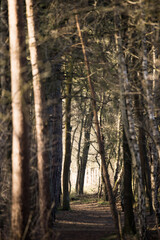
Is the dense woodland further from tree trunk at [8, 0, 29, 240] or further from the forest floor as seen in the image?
the forest floor

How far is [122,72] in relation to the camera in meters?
11.2

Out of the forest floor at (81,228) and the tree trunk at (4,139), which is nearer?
the tree trunk at (4,139)

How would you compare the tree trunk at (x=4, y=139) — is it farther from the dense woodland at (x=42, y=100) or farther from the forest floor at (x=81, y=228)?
the forest floor at (x=81, y=228)

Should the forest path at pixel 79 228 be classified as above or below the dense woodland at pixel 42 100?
below

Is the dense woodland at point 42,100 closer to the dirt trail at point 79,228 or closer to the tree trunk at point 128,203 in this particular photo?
the tree trunk at point 128,203

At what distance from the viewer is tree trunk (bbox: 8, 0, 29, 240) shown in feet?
27.2

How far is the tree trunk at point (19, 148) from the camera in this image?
830 cm

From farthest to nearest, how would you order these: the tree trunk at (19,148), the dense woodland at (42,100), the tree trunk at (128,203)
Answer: the tree trunk at (128,203), the dense woodland at (42,100), the tree trunk at (19,148)

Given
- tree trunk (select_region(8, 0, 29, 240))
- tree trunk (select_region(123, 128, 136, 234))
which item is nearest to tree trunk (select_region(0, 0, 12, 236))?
tree trunk (select_region(8, 0, 29, 240))

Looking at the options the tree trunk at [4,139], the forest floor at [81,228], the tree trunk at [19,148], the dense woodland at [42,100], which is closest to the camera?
the tree trunk at [19,148]

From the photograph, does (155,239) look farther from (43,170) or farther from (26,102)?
(26,102)

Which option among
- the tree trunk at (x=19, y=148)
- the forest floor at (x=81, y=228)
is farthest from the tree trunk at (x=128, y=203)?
the tree trunk at (x=19, y=148)

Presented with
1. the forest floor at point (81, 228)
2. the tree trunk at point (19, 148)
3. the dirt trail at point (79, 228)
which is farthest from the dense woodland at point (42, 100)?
the dirt trail at point (79, 228)

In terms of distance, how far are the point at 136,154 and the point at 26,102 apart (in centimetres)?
363
